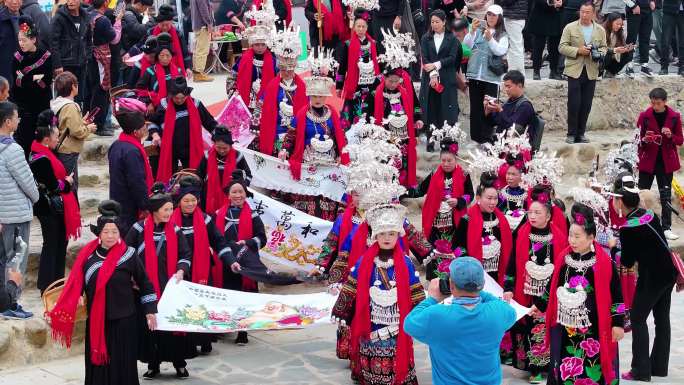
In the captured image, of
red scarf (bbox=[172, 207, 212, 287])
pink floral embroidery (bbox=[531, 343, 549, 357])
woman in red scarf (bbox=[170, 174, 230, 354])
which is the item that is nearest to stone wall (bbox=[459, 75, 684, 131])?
pink floral embroidery (bbox=[531, 343, 549, 357])

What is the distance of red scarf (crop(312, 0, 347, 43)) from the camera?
1509 centimetres

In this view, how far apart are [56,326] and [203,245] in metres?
1.62

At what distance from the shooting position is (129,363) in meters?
8.98

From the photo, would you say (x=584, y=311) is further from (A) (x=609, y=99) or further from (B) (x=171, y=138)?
(A) (x=609, y=99)

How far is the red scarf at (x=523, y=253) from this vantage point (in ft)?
32.2

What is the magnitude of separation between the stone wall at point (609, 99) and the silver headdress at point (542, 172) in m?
5.61

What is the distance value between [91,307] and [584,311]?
353 cm

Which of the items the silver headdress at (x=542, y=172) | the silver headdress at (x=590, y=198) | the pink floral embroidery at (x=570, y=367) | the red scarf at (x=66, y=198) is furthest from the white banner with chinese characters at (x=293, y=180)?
the pink floral embroidery at (x=570, y=367)

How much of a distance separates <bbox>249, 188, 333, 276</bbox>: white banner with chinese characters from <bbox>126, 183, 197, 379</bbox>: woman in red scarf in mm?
1920

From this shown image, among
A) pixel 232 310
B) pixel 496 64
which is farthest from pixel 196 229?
pixel 496 64

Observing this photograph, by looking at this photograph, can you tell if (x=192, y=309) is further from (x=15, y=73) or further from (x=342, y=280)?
(x=15, y=73)

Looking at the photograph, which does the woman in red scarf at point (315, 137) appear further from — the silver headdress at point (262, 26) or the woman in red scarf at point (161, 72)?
the woman in red scarf at point (161, 72)

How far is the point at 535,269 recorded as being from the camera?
9773 millimetres

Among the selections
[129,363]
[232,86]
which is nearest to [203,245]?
[129,363]
